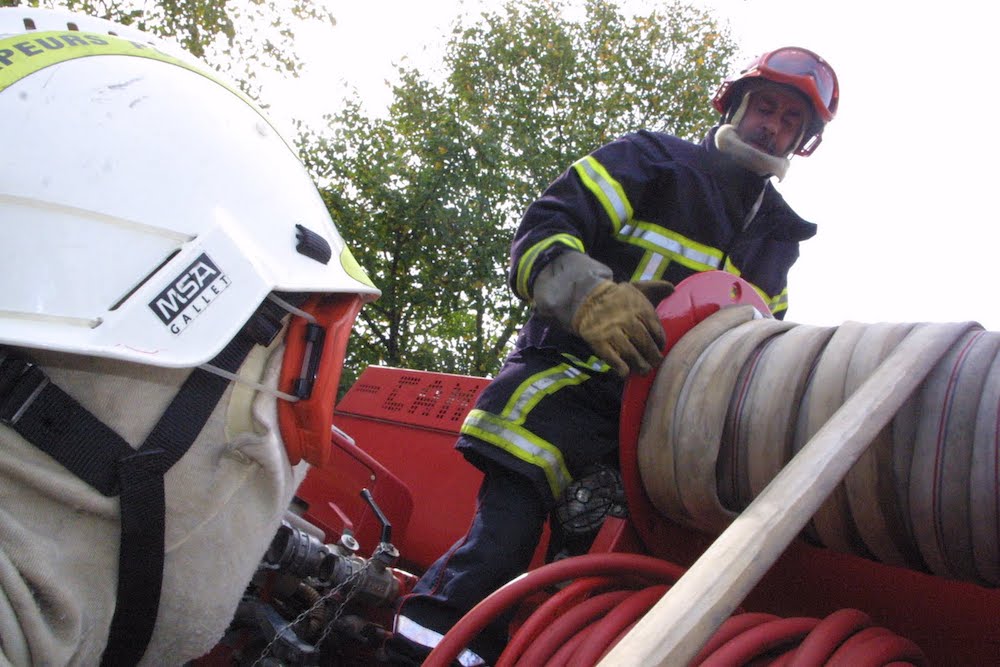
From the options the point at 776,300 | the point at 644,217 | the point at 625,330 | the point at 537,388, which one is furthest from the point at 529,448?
the point at 776,300

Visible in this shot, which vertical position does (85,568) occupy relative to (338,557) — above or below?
above

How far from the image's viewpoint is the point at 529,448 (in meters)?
2.11

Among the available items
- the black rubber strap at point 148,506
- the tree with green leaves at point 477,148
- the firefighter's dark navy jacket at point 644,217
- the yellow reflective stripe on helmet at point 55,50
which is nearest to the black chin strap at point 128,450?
the black rubber strap at point 148,506

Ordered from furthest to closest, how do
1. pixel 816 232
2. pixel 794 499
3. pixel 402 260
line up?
pixel 402 260 < pixel 816 232 < pixel 794 499

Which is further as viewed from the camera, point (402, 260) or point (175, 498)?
point (402, 260)

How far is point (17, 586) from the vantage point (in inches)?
45.3

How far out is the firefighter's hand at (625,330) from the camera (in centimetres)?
187

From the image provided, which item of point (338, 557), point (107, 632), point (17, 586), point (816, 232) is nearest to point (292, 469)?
point (107, 632)

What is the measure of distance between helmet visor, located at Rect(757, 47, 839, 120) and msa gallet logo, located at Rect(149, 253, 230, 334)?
6.01 ft

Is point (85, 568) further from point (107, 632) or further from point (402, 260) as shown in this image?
point (402, 260)

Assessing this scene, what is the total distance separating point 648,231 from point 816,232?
26.7 inches

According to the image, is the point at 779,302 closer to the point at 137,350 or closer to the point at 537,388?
the point at 537,388

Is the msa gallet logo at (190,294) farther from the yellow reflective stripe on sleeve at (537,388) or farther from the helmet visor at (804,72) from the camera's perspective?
the helmet visor at (804,72)

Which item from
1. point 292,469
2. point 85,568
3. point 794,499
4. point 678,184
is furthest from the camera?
point 678,184
